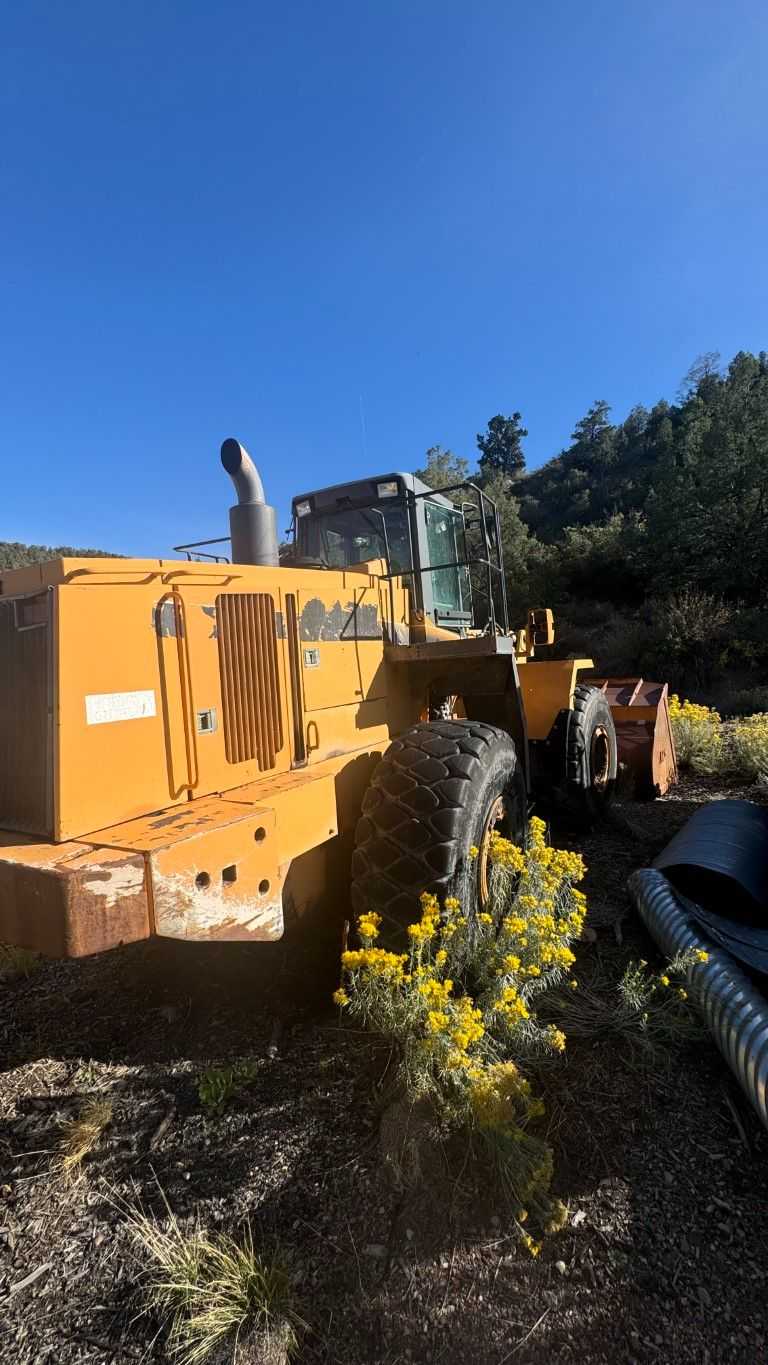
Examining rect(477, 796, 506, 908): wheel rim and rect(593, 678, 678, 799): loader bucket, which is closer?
rect(477, 796, 506, 908): wheel rim

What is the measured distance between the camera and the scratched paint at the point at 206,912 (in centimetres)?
215

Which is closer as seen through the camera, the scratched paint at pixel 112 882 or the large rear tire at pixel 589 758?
the scratched paint at pixel 112 882

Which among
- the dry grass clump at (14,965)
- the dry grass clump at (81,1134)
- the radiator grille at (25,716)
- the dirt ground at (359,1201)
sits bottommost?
the dirt ground at (359,1201)

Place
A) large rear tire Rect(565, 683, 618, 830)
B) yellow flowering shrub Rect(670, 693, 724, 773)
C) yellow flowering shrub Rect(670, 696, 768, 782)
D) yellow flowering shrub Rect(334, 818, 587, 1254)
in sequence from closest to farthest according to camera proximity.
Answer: yellow flowering shrub Rect(334, 818, 587, 1254) → large rear tire Rect(565, 683, 618, 830) → yellow flowering shrub Rect(670, 696, 768, 782) → yellow flowering shrub Rect(670, 693, 724, 773)

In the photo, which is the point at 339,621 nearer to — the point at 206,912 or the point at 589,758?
the point at 206,912

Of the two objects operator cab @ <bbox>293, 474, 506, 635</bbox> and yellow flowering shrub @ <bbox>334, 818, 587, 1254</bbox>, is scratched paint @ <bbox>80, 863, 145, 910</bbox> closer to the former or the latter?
yellow flowering shrub @ <bbox>334, 818, 587, 1254</bbox>

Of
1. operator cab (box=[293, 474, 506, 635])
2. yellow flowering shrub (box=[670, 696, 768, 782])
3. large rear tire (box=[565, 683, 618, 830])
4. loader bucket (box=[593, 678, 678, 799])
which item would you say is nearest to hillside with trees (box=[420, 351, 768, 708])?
yellow flowering shrub (box=[670, 696, 768, 782])

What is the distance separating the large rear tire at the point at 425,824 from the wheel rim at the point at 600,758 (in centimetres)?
268

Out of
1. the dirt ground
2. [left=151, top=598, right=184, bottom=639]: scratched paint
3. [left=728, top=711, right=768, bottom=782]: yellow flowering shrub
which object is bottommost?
the dirt ground

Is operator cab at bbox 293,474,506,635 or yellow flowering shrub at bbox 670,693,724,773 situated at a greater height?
operator cab at bbox 293,474,506,635

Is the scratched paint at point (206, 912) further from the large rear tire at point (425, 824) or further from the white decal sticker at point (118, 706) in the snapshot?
the white decal sticker at point (118, 706)

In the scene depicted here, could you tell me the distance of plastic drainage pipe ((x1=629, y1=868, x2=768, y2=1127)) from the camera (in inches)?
91.6

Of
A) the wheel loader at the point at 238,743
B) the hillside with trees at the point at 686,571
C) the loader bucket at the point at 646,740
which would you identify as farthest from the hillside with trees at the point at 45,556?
the hillside with trees at the point at 686,571

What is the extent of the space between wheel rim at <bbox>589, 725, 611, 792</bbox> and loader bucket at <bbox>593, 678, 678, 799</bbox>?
2.49ft
